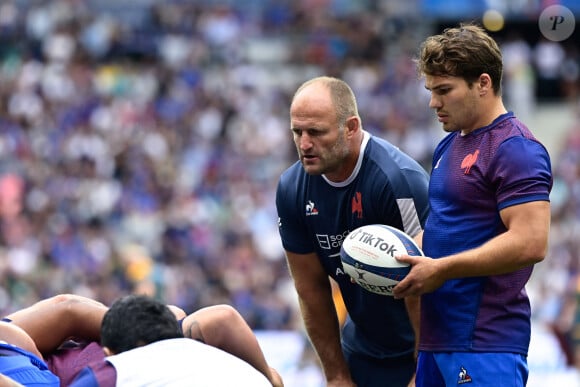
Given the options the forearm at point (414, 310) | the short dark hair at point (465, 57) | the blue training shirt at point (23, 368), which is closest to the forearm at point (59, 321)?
the blue training shirt at point (23, 368)

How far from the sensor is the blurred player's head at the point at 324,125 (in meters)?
5.58

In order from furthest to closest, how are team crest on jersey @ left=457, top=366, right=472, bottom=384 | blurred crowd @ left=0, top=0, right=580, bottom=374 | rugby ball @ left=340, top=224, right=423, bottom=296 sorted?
blurred crowd @ left=0, top=0, right=580, bottom=374, rugby ball @ left=340, top=224, right=423, bottom=296, team crest on jersey @ left=457, top=366, right=472, bottom=384

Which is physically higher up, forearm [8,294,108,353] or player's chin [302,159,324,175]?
player's chin [302,159,324,175]

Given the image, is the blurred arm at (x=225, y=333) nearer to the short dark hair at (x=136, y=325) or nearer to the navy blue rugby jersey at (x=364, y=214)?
the short dark hair at (x=136, y=325)

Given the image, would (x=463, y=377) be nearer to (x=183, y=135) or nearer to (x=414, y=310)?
(x=414, y=310)

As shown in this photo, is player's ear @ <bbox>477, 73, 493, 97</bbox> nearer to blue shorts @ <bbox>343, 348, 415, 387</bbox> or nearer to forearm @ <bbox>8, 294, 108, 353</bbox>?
blue shorts @ <bbox>343, 348, 415, 387</bbox>

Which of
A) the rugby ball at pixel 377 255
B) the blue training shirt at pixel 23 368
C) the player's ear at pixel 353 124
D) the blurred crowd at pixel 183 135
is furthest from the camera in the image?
the blurred crowd at pixel 183 135

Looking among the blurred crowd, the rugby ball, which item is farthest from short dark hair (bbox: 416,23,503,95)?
the blurred crowd

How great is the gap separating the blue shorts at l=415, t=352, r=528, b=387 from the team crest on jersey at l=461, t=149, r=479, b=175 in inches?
31.6

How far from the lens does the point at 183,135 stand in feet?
66.6

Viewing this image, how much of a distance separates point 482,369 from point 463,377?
0.10 metres

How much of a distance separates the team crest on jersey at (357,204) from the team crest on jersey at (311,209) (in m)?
0.22

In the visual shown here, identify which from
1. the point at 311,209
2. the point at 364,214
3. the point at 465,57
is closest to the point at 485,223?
the point at 465,57

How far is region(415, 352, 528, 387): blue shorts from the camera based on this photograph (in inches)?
194
